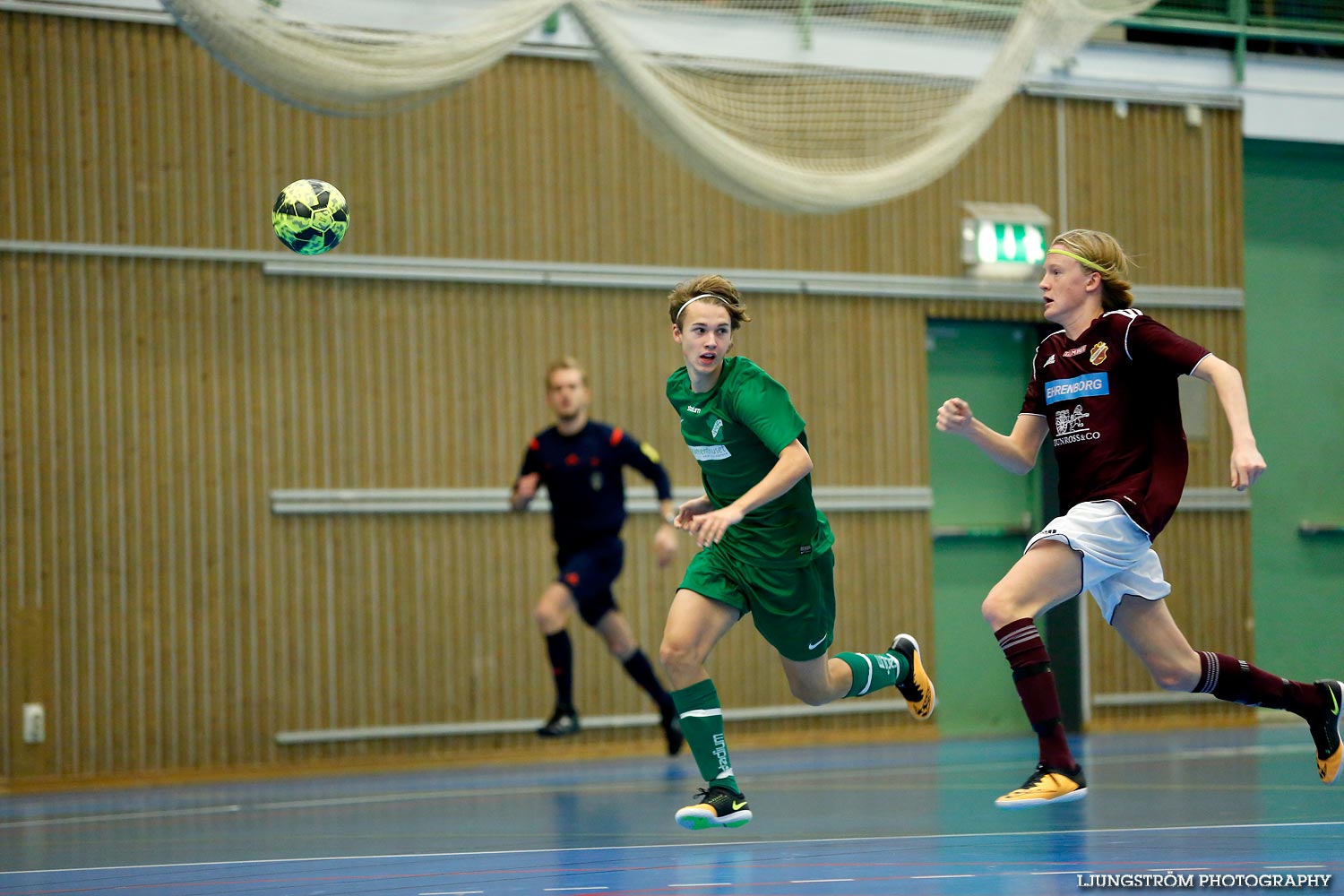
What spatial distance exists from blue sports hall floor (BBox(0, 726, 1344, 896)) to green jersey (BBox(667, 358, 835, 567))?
1.01 m

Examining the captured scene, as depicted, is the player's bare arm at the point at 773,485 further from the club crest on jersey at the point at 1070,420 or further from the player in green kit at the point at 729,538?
the club crest on jersey at the point at 1070,420

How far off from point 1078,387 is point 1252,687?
4.09 feet

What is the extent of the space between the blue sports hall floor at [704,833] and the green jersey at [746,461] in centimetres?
101

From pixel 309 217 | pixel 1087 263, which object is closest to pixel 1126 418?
pixel 1087 263

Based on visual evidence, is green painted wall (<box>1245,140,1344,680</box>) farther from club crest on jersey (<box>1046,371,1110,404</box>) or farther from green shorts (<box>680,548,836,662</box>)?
green shorts (<box>680,548,836,662</box>)

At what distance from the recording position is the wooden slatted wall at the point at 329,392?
9.07 metres

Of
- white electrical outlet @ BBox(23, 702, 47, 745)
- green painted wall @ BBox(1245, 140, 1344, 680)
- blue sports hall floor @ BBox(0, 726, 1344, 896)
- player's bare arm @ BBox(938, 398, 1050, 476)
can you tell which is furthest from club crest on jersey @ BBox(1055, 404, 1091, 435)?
green painted wall @ BBox(1245, 140, 1344, 680)

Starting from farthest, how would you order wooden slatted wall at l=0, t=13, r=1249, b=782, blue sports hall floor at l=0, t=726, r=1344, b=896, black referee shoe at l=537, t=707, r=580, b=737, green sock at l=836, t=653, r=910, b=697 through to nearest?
wooden slatted wall at l=0, t=13, r=1249, b=782 < black referee shoe at l=537, t=707, r=580, b=737 < green sock at l=836, t=653, r=910, b=697 < blue sports hall floor at l=0, t=726, r=1344, b=896

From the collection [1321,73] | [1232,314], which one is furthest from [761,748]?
[1321,73]

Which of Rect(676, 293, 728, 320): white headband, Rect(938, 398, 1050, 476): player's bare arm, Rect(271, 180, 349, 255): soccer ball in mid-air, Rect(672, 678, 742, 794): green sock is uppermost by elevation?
Rect(271, 180, 349, 255): soccer ball in mid-air

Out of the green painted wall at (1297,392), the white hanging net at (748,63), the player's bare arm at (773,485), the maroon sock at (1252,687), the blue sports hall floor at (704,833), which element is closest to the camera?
the blue sports hall floor at (704,833)

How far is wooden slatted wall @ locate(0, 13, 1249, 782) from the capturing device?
29.8 feet

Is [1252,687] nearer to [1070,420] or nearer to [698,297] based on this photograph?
[1070,420]

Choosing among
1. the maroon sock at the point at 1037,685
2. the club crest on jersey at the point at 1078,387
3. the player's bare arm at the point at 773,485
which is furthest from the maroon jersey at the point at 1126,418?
the player's bare arm at the point at 773,485
